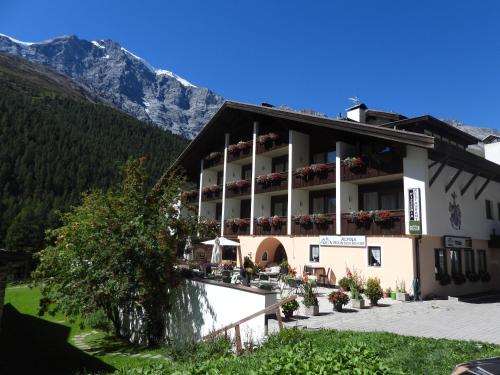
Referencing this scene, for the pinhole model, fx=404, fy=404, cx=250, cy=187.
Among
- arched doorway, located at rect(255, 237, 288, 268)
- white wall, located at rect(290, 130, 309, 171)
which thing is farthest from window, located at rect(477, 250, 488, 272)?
arched doorway, located at rect(255, 237, 288, 268)

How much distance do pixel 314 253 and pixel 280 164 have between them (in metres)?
7.95

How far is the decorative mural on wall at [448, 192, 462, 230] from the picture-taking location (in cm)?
2088

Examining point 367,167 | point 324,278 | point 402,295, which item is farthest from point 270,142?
point 402,295

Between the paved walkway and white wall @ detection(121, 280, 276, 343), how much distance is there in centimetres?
76

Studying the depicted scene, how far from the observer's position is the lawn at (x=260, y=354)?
521 cm

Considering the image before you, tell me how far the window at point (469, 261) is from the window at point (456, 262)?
0.77 meters

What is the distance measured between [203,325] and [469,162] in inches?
626

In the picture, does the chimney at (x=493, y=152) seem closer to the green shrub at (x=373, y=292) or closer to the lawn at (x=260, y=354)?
the green shrub at (x=373, y=292)

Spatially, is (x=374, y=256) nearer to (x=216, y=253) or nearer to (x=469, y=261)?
(x=469, y=261)

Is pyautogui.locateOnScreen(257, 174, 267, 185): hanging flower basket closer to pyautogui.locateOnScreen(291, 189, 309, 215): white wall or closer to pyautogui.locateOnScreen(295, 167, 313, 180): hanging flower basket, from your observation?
pyautogui.locateOnScreen(291, 189, 309, 215): white wall

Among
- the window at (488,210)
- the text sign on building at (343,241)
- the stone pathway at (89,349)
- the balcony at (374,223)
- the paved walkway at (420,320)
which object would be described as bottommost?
the stone pathway at (89,349)

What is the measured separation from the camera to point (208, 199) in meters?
33.9

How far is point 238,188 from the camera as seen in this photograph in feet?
99.5

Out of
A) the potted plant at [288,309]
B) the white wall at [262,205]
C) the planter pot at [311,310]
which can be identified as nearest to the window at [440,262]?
the planter pot at [311,310]
